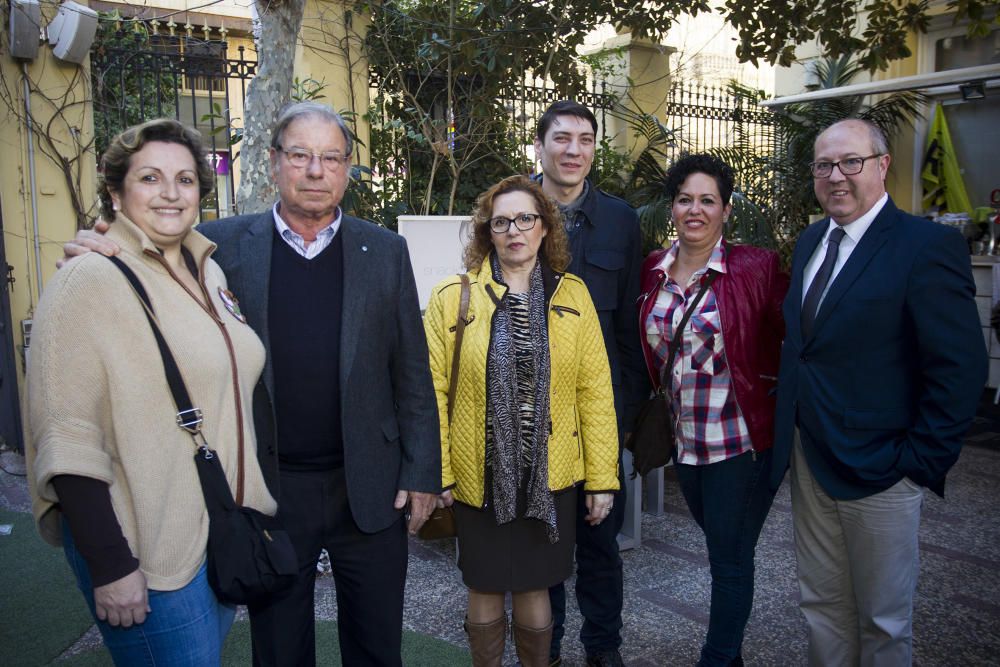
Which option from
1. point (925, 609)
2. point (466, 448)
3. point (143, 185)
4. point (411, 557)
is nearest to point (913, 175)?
point (925, 609)

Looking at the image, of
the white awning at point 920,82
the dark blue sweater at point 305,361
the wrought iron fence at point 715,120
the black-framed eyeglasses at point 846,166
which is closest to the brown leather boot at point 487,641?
the dark blue sweater at point 305,361

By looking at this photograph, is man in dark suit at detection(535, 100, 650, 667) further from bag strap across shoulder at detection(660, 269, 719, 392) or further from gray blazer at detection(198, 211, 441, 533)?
gray blazer at detection(198, 211, 441, 533)

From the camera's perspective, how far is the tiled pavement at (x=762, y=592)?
11.8ft

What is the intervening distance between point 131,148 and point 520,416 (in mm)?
1480

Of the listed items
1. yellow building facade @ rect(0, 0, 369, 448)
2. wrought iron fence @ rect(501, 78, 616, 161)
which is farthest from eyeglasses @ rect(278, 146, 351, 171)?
wrought iron fence @ rect(501, 78, 616, 161)

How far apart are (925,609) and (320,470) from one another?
3.19 metres

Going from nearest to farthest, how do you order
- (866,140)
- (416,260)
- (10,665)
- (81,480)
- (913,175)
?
(81,480), (866,140), (10,665), (416,260), (913,175)

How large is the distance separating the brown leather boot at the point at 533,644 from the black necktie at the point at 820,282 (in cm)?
142

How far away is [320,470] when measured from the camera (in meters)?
2.41

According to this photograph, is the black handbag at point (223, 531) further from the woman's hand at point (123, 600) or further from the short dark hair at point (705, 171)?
the short dark hair at point (705, 171)

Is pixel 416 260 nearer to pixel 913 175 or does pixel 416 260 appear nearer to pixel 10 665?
pixel 10 665

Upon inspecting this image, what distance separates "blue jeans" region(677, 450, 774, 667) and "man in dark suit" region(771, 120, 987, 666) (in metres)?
0.20

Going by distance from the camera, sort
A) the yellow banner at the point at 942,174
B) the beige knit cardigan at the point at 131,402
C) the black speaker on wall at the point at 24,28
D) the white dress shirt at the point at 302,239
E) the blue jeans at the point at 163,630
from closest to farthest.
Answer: the beige knit cardigan at the point at 131,402
the blue jeans at the point at 163,630
the white dress shirt at the point at 302,239
the black speaker on wall at the point at 24,28
the yellow banner at the point at 942,174

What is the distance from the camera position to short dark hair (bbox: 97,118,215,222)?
2014 millimetres
